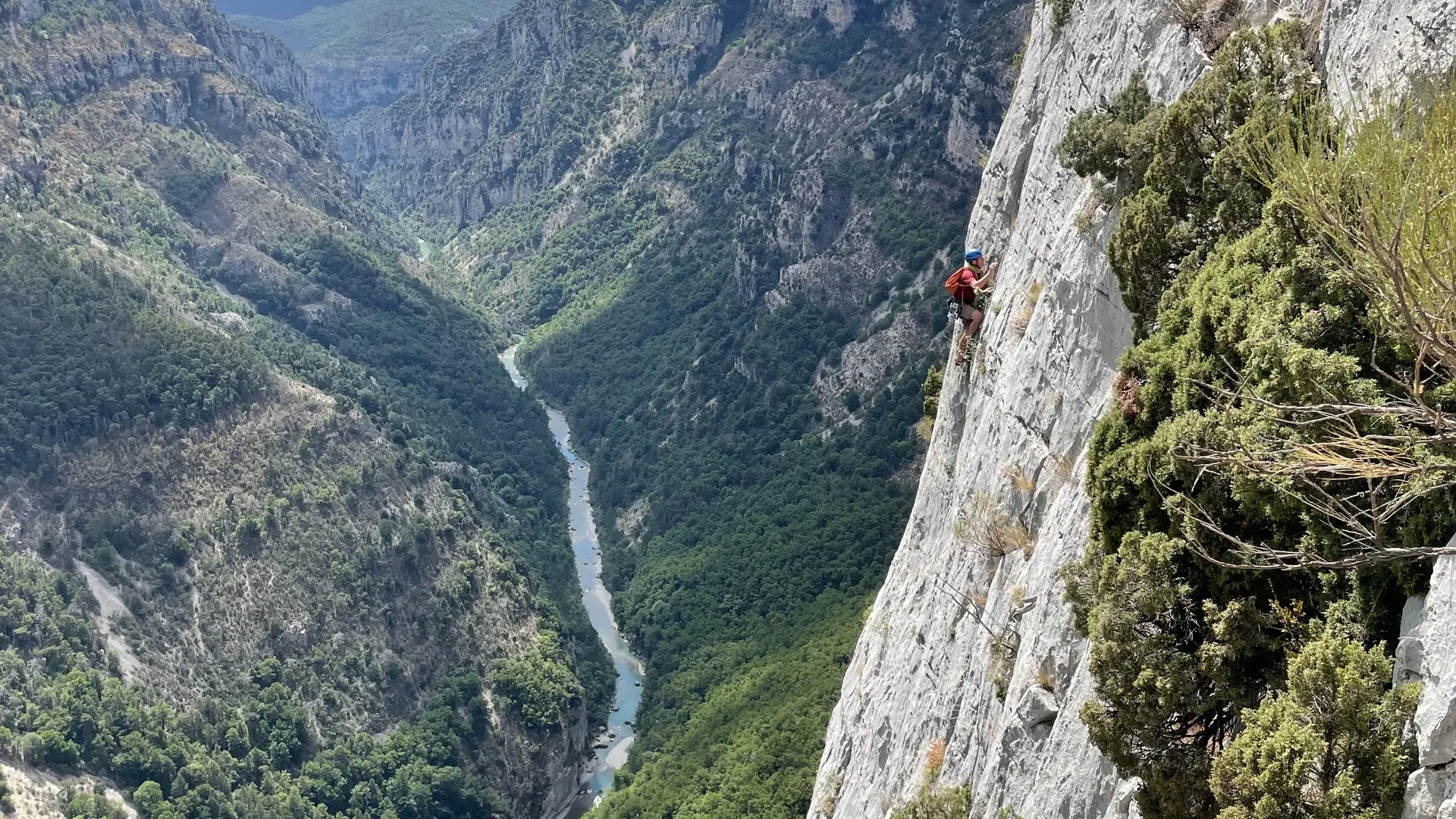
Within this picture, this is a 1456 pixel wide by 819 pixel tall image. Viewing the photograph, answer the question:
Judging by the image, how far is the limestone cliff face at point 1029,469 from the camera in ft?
51.8

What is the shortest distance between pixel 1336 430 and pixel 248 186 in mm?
174841

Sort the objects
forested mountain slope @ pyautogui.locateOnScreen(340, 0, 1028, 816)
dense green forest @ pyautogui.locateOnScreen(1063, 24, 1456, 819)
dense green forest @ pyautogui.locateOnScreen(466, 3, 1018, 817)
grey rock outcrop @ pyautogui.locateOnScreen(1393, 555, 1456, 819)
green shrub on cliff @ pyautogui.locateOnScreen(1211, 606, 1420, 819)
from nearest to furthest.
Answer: grey rock outcrop @ pyautogui.locateOnScreen(1393, 555, 1456, 819), green shrub on cliff @ pyautogui.locateOnScreen(1211, 606, 1420, 819), dense green forest @ pyautogui.locateOnScreen(1063, 24, 1456, 819), dense green forest @ pyautogui.locateOnScreen(466, 3, 1018, 817), forested mountain slope @ pyautogui.locateOnScreen(340, 0, 1028, 816)

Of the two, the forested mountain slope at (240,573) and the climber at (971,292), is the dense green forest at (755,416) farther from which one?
the climber at (971,292)

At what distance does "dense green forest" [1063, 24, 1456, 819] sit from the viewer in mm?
10695

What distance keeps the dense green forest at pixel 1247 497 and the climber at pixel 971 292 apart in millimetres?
8583

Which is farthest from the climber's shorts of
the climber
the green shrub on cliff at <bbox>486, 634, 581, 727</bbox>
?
the green shrub on cliff at <bbox>486, 634, 581, 727</bbox>

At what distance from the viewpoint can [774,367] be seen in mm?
119562

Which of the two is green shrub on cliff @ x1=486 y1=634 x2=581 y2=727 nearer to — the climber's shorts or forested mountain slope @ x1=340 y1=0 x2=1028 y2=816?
forested mountain slope @ x1=340 y1=0 x2=1028 y2=816

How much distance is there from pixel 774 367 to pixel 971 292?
92412 millimetres

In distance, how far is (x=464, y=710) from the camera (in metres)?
90.0

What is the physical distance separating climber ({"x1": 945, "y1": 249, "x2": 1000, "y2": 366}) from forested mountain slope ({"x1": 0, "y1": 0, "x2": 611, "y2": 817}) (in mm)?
65913

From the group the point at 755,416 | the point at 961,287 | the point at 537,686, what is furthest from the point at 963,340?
the point at 755,416

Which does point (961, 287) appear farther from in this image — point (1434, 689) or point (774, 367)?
point (774, 367)

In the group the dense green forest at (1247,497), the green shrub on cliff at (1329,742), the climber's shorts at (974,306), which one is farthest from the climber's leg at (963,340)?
the green shrub on cliff at (1329,742)
